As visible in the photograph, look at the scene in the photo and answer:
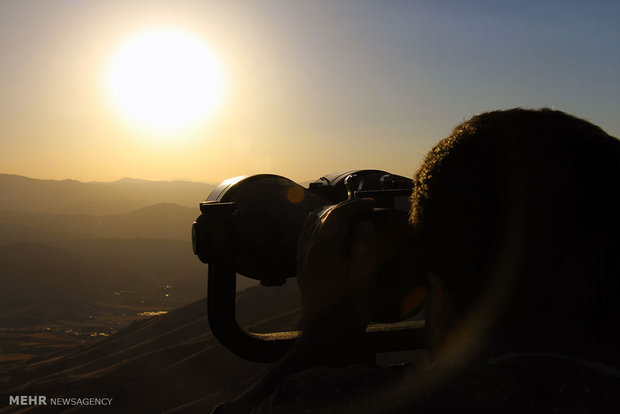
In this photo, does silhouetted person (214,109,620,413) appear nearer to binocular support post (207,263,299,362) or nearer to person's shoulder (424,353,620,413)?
person's shoulder (424,353,620,413)

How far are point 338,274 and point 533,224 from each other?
49 centimetres

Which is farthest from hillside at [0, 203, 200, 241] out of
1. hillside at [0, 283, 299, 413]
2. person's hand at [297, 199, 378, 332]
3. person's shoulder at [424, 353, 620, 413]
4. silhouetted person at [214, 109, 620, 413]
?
person's shoulder at [424, 353, 620, 413]

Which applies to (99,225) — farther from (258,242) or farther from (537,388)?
(537,388)

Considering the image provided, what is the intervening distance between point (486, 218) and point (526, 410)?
0.35 meters

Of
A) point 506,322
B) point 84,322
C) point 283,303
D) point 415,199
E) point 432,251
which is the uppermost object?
point 415,199

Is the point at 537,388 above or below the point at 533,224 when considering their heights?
below

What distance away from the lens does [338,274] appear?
123 centimetres

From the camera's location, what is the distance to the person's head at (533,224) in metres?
0.88

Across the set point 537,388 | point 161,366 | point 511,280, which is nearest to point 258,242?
point 511,280

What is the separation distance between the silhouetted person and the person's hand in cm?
19

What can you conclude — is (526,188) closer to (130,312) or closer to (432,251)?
(432,251)

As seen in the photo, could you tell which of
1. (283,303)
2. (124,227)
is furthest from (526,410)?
(124,227)

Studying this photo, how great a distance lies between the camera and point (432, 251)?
1.02 m

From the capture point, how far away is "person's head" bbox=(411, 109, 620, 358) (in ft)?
2.88
